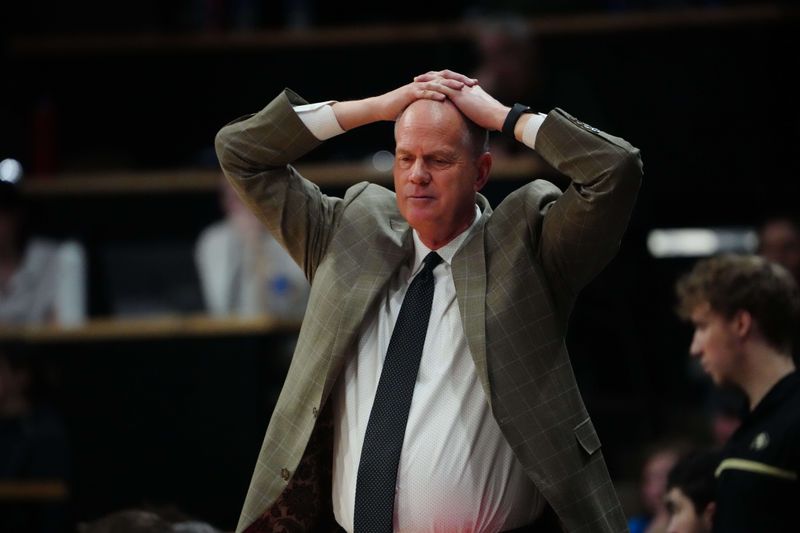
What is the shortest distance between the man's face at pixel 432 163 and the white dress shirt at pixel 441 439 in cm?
12

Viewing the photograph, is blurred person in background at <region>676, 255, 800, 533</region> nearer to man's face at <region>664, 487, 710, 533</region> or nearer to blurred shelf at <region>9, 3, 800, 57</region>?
man's face at <region>664, 487, 710, 533</region>

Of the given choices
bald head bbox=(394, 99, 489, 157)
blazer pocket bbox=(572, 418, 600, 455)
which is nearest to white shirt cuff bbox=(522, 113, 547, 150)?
bald head bbox=(394, 99, 489, 157)

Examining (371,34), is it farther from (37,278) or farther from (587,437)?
(587,437)

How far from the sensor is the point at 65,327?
5.06m

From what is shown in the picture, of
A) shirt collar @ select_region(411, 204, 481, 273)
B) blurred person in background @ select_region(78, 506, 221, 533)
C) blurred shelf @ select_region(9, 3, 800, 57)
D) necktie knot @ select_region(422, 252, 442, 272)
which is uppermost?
blurred shelf @ select_region(9, 3, 800, 57)

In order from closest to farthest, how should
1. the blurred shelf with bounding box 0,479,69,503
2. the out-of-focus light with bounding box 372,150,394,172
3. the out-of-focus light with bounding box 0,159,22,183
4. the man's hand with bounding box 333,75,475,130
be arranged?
the man's hand with bounding box 333,75,475,130, the blurred shelf with bounding box 0,479,69,503, the out-of-focus light with bounding box 0,159,22,183, the out-of-focus light with bounding box 372,150,394,172

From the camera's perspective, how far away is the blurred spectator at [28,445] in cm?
494

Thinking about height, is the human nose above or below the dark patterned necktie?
above

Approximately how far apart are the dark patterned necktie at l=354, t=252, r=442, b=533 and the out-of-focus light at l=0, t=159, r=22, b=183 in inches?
128

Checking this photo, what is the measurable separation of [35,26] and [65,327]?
2318mm

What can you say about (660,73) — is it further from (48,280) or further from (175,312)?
(48,280)

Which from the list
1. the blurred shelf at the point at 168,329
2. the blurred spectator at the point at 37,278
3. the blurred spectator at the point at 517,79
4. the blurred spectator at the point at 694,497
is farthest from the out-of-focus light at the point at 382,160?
the blurred spectator at the point at 694,497

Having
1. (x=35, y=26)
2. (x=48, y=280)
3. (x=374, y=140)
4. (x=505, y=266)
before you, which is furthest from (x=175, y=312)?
(x=505, y=266)

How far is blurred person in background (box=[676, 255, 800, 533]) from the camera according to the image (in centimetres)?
319
